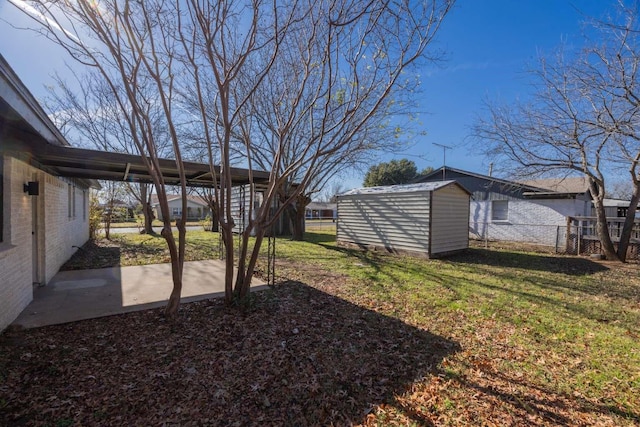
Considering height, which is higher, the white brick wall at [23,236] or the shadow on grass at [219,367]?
the white brick wall at [23,236]

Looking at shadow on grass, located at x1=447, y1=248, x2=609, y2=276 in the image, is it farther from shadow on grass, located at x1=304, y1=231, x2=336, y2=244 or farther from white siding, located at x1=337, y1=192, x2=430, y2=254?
shadow on grass, located at x1=304, y1=231, x2=336, y2=244

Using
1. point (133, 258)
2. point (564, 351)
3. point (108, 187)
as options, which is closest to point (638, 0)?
point (564, 351)

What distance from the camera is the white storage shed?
10055mm

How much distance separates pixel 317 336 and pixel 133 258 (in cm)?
743

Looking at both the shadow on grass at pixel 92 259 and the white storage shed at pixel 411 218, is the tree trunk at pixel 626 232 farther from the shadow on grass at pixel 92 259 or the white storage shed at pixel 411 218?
the shadow on grass at pixel 92 259

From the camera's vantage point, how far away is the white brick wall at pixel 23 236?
12.6 ft

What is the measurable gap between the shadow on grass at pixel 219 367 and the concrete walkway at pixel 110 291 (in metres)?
0.41

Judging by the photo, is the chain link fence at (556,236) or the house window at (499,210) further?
the house window at (499,210)

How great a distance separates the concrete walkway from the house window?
13171mm

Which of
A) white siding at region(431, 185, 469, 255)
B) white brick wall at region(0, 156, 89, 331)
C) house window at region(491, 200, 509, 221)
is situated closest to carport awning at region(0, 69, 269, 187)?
white brick wall at region(0, 156, 89, 331)

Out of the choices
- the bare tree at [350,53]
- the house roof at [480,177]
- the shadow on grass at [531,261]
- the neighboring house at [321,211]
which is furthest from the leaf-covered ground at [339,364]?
the neighboring house at [321,211]

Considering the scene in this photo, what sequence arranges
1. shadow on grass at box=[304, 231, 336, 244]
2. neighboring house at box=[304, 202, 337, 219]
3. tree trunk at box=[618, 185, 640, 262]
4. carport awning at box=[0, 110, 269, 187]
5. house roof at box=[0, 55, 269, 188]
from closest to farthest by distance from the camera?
house roof at box=[0, 55, 269, 188] → carport awning at box=[0, 110, 269, 187] → tree trunk at box=[618, 185, 640, 262] → shadow on grass at box=[304, 231, 336, 244] → neighboring house at box=[304, 202, 337, 219]

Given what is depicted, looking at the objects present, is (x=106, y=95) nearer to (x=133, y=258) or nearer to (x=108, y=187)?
(x=133, y=258)

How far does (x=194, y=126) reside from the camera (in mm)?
12625
